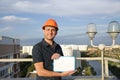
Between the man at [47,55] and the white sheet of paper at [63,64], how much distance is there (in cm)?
4

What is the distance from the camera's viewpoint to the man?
3.09 metres

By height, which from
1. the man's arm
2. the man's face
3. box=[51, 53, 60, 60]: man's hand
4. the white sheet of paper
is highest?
the man's face

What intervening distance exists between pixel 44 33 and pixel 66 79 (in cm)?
373

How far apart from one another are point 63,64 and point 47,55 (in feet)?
0.62

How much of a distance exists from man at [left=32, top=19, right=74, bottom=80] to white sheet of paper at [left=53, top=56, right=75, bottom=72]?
0.15ft

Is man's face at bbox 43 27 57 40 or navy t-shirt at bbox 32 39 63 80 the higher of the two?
man's face at bbox 43 27 57 40

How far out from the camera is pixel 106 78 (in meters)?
7.04

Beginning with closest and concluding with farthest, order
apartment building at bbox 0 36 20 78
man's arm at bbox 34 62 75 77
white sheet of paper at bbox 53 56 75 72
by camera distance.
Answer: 1. man's arm at bbox 34 62 75 77
2. white sheet of paper at bbox 53 56 75 72
3. apartment building at bbox 0 36 20 78

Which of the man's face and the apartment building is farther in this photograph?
the apartment building

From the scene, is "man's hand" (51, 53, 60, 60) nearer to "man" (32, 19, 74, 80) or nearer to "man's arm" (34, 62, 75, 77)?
"man" (32, 19, 74, 80)

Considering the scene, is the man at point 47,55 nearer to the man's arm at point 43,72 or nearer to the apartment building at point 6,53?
the man's arm at point 43,72

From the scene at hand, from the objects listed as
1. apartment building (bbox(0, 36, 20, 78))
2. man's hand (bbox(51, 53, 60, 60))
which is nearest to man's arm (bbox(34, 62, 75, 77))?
man's hand (bbox(51, 53, 60, 60))

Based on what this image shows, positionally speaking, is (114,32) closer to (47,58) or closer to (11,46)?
(47,58)

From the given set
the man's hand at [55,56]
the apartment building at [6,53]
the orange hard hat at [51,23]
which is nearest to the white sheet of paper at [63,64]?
the man's hand at [55,56]
